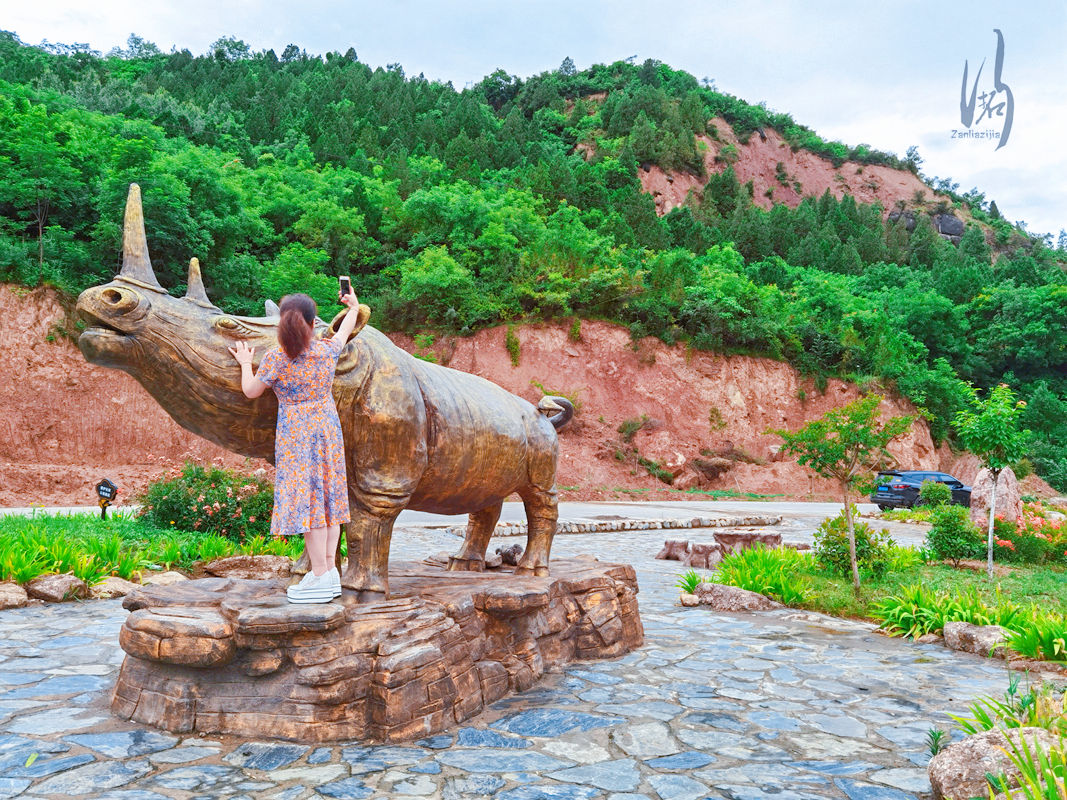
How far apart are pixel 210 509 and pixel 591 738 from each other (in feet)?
23.5

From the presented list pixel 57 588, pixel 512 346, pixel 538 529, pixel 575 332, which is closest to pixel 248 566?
pixel 57 588

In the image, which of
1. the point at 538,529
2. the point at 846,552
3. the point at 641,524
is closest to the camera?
the point at 538,529

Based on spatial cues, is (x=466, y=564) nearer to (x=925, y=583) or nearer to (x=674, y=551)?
(x=925, y=583)

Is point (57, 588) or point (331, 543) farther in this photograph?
point (57, 588)

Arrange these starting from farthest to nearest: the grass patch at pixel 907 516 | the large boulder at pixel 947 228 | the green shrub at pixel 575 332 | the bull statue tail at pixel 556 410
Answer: the large boulder at pixel 947 228
the green shrub at pixel 575 332
the grass patch at pixel 907 516
the bull statue tail at pixel 556 410

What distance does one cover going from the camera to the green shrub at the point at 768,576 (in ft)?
24.1

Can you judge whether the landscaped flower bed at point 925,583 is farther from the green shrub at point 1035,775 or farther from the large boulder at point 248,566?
the large boulder at point 248,566

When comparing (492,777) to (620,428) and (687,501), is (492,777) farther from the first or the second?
(620,428)

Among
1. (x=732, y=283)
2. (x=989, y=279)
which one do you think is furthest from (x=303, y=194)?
(x=989, y=279)

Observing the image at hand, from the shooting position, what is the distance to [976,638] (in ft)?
18.0

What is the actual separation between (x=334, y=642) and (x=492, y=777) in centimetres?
91

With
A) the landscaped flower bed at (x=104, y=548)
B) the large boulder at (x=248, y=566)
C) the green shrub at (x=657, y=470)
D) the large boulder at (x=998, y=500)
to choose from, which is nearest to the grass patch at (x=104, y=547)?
the landscaped flower bed at (x=104, y=548)

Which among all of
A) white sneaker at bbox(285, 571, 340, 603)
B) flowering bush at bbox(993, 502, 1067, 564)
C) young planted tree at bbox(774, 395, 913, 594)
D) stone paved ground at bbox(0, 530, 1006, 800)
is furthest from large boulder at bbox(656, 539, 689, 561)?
white sneaker at bbox(285, 571, 340, 603)

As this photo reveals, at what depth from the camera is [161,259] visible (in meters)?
20.0
